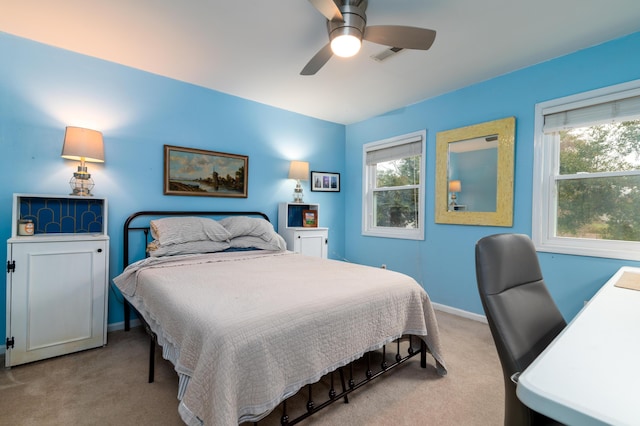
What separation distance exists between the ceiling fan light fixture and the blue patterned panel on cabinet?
2.43 meters

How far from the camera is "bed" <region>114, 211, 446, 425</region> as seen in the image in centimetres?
119

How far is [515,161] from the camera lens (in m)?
2.88

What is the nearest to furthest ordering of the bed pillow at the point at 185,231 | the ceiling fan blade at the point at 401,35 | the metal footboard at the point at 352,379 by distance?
1. the metal footboard at the point at 352,379
2. the ceiling fan blade at the point at 401,35
3. the bed pillow at the point at 185,231

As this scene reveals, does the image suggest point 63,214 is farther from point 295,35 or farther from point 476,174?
point 476,174

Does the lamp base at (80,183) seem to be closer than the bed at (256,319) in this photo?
No

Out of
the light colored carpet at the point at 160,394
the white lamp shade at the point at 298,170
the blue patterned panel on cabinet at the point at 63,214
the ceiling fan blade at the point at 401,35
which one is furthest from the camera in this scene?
the white lamp shade at the point at 298,170

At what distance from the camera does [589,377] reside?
0.61 meters

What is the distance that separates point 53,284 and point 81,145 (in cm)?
111

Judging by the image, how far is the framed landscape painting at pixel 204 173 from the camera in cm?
312

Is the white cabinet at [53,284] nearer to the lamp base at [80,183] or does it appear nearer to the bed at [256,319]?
the lamp base at [80,183]

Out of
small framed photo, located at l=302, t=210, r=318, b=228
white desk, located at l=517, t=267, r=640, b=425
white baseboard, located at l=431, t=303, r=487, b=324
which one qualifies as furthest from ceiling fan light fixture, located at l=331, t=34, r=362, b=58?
white baseboard, located at l=431, t=303, r=487, b=324

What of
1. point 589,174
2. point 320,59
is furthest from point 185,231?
point 589,174

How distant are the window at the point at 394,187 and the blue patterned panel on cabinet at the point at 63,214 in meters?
3.25

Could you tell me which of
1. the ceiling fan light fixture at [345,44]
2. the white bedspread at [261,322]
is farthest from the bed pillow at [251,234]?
the ceiling fan light fixture at [345,44]
